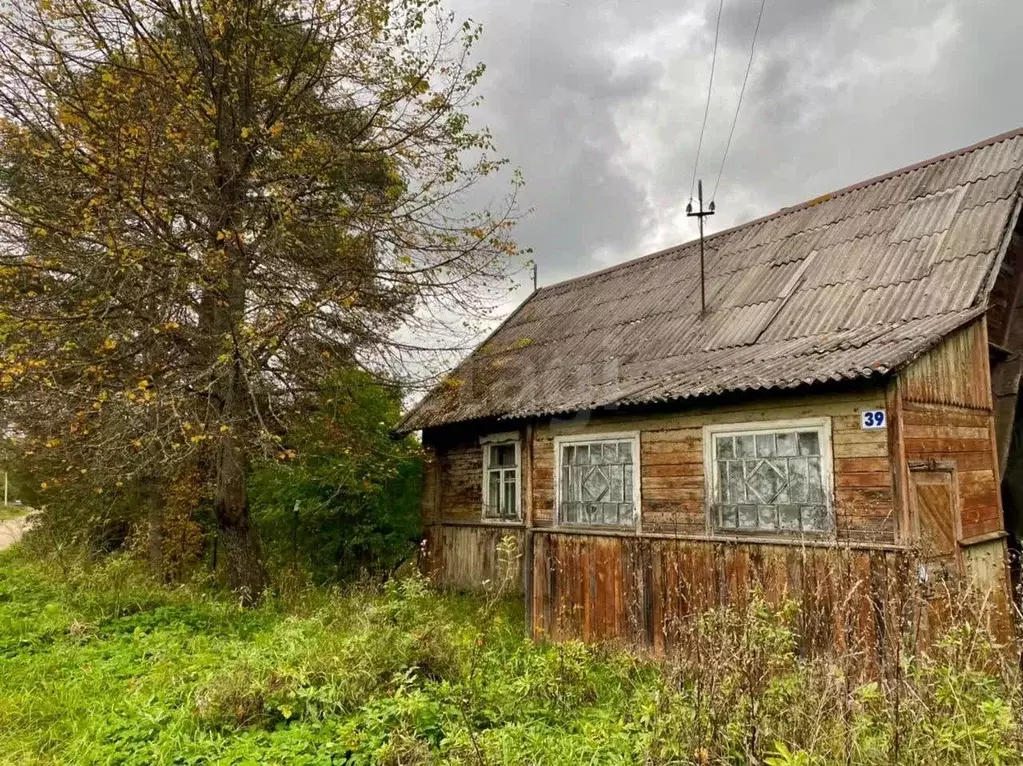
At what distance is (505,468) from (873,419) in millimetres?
6219

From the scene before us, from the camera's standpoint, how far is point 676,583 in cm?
690

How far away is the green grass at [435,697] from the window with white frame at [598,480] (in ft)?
5.36

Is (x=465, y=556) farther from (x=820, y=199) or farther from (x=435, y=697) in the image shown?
→ (x=820, y=199)

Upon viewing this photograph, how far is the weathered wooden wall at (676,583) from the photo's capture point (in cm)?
540

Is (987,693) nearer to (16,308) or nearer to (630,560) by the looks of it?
(630,560)

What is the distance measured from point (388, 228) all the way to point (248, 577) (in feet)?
17.3

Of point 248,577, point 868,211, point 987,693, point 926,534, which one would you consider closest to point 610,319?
point 868,211

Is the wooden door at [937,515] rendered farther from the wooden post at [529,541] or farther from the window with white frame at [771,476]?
the wooden post at [529,541]

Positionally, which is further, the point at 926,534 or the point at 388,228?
the point at 388,228

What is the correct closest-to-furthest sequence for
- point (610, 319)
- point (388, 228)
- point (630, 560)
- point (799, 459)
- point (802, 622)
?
point (802, 622), point (799, 459), point (630, 560), point (388, 228), point (610, 319)

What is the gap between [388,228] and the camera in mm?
9023

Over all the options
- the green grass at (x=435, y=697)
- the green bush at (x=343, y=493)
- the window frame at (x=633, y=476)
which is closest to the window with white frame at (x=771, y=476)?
the window frame at (x=633, y=476)

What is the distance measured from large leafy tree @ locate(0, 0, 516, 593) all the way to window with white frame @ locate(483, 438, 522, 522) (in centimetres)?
279

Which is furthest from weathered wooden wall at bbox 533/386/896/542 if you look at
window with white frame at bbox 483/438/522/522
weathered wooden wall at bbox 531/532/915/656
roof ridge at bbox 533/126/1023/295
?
roof ridge at bbox 533/126/1023/295
